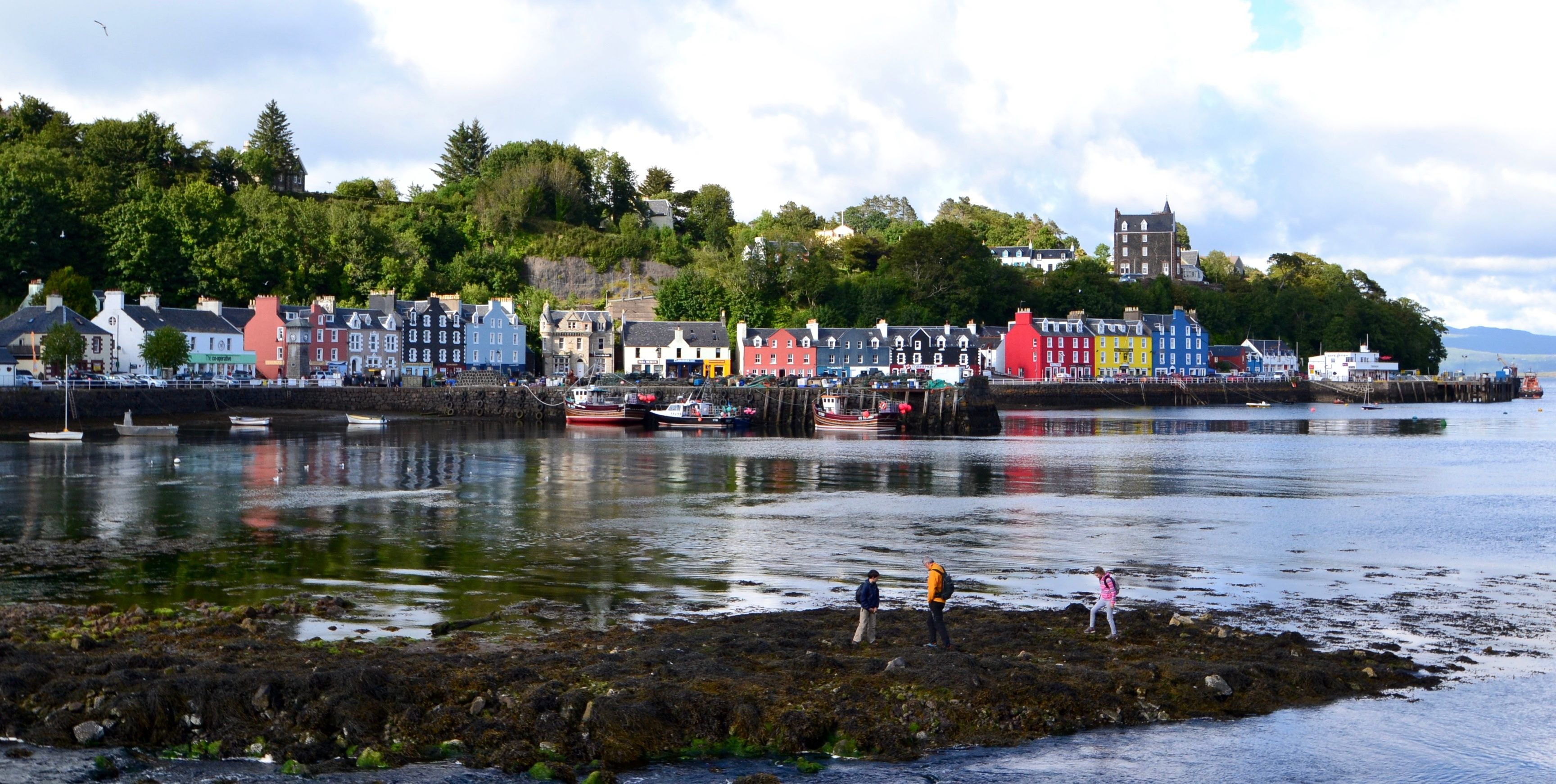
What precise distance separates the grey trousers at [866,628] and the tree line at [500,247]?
8208 centimetres

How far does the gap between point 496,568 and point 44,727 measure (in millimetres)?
11455

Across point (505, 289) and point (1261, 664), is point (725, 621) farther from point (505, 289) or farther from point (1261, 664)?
point (505, 289)

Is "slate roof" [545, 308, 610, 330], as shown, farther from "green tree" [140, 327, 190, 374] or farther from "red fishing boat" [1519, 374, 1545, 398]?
"red fishing boat" [1519, 374, 1545, 398]

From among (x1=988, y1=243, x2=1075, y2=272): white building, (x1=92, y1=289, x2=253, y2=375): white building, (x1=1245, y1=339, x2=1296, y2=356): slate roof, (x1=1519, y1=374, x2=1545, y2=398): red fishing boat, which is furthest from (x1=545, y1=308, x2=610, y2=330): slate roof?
(x1=1519, y1=374, x2=1545, y2=398): red fishing boat

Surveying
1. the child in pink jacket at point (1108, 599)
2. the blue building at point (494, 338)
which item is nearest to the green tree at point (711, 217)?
the blue building at point (494, 338)

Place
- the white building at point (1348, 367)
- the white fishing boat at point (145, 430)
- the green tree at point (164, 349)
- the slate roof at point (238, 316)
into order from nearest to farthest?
the white fishing boat at point (145, 430) → the green tree at point (164, 349) → the slate roof at point (238, 316) → the white building at point (1348, 367)

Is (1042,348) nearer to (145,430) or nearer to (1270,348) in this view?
(1270,348)

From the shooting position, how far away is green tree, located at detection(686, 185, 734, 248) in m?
130

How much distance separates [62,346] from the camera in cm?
7294

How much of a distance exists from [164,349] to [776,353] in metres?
47.2

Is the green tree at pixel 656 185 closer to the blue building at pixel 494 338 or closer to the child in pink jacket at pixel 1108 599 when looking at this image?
the blue building at pixel 494 338

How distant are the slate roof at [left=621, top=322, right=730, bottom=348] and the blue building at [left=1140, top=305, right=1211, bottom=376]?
4768 cm

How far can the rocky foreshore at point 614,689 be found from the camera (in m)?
14.8

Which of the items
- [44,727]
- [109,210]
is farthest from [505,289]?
[44,727]
